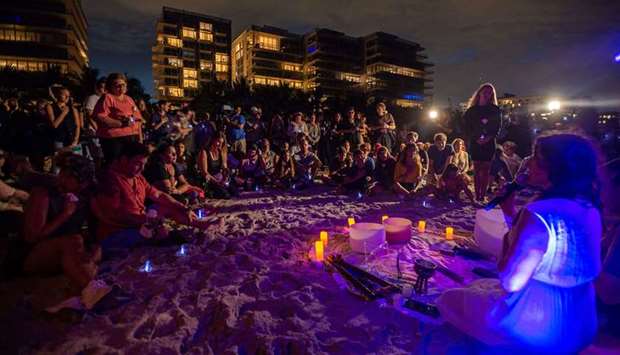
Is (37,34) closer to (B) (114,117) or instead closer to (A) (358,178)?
(B) (114,117)

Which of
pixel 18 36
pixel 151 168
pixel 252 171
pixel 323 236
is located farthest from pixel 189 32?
pixel 323 236

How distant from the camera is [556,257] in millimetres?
1684

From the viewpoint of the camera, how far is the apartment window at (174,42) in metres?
65.0

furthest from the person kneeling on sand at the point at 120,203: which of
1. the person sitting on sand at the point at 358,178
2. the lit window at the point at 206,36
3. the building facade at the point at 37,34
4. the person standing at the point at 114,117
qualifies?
the lit window at the point at 206,36

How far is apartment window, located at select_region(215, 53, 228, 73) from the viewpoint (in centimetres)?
7088

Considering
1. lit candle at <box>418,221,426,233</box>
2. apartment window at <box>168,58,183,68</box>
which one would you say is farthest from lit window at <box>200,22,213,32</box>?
lit candle at <box>418,221,426,233</box>

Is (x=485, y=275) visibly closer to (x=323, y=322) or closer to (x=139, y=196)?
(x=323, y=322)

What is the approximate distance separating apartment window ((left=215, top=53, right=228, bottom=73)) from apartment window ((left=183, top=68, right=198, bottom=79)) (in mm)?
5332

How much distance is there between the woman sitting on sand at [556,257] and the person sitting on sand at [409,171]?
5455mm

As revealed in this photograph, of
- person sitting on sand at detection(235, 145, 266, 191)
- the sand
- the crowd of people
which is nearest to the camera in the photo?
the sand

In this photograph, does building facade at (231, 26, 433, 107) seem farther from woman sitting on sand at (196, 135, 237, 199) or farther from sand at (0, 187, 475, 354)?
sand at (0, 187, 475, 354)

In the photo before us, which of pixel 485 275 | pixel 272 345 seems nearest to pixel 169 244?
pixel 272 345

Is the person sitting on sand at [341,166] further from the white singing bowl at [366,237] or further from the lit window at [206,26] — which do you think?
the lit window at [206,26]

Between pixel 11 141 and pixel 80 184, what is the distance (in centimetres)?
592
